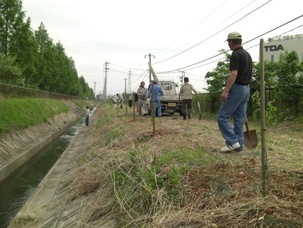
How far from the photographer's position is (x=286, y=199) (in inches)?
149

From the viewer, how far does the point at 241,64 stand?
236 inches

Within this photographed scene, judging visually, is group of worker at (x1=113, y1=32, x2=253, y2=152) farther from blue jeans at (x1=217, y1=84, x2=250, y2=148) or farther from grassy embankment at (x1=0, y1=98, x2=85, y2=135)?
grassy embankment at (x1=0, y1=98, x2=85, y2=135)

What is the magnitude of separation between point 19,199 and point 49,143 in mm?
11512

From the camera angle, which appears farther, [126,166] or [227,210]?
[126,166]

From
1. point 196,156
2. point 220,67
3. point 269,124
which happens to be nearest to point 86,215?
point 196,156

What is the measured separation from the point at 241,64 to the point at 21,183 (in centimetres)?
938

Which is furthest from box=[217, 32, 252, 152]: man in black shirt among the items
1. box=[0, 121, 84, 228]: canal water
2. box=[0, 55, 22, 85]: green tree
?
box=[0, 55, 22, 85]: green tree

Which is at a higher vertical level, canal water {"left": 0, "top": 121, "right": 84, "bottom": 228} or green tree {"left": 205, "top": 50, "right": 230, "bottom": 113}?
green tree {"left": 205, "top": 50, "right": 230, "bottom": 113}

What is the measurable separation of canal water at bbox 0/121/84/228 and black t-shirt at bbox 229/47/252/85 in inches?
248

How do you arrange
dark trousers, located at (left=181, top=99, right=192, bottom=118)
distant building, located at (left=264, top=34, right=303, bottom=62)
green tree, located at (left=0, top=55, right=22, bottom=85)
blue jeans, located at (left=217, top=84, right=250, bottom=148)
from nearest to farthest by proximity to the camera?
1. blue jeans, located at (left=217, top=84, right=250, bottom=148)
2. dark trousers, located at (left=181, top=99, right=192, bottom=118)
3. green tree, located at (left=0, top=55, right=22, bottom=85)
4. distant building, located at (left=264, top=34, right=303, bottom=62)

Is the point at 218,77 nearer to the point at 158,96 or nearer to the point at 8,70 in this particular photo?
the point at 158,96

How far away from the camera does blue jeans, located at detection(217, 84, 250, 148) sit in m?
Result: 6.09

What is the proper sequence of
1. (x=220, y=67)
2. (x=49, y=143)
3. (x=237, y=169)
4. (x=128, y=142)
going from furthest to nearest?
(x=49, y=143) < (x=220, y=67) < (x=128, y=142) < (x=237, y=169)

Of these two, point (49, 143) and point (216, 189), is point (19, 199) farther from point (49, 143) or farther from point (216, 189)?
point (49, 143)
